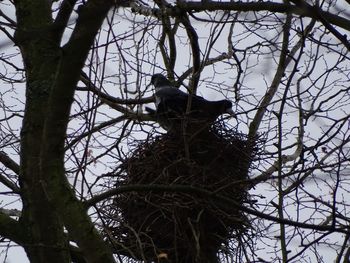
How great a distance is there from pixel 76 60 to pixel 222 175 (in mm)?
2013

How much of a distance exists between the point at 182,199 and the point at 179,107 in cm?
136

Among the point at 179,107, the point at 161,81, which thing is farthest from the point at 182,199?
the point at 161,81

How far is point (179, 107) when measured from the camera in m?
5.27

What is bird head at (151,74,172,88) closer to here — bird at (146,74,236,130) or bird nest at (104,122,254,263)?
bird at (146,74,236,130)

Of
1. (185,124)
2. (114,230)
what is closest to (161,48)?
(185,124)

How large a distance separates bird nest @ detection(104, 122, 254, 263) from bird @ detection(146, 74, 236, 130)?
23 centimetres

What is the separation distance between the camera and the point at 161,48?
5.68m

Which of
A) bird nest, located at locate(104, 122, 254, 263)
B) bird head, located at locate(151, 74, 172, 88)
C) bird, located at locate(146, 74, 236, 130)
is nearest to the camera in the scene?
bird nest, located at locate(104, 122, 254, 263)

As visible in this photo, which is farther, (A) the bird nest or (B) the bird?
(B) the bird

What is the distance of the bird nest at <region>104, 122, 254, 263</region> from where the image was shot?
4.03 m

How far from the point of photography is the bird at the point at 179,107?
16.3ft

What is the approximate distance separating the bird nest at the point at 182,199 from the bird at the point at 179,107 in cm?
23

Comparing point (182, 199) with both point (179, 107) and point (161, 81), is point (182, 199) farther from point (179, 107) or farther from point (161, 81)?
point (161, 81)

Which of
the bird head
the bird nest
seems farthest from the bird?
the bird nest
